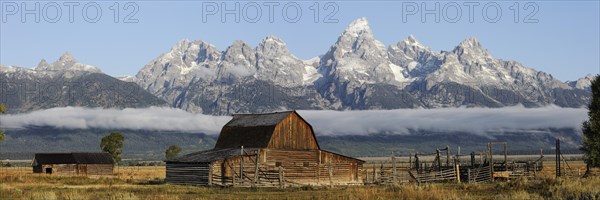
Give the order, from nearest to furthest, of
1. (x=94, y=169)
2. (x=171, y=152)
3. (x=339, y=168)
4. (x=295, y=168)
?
(x=295, y=168) → (x=339, y=168) → (x=94, y=169) → (x=171, y=152)

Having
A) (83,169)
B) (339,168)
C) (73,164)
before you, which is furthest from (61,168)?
(339,168)

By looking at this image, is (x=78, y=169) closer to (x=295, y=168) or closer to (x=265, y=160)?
(x=295, y=168)

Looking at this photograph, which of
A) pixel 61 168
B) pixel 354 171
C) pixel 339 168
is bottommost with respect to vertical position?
pixel 61 168

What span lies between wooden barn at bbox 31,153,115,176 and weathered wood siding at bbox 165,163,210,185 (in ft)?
150

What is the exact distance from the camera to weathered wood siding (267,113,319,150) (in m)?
70.4

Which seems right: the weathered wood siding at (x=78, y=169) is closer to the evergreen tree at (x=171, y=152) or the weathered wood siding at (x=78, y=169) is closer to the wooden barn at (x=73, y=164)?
the wooden barn at (x=73, y=164)

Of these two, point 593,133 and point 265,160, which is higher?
point 593,133

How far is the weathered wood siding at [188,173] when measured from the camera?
213ft

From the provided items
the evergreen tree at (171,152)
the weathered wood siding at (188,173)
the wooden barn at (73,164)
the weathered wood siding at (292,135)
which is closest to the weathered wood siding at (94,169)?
the wooden barn at (73,164)

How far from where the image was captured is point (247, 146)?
7075 centimetres

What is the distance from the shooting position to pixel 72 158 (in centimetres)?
11188

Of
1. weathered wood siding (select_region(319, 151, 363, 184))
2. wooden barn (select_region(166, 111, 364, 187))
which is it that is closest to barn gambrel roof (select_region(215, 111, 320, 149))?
wooden barn (select_region(166, 111, 364, 187))

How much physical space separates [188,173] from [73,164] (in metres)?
Result: 49.9

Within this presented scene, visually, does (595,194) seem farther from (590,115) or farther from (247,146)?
(247,146)
